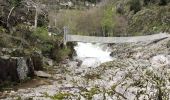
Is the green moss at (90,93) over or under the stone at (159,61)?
over

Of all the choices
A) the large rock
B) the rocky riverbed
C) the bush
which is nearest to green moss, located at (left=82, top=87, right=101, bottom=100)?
the rocky riverbed

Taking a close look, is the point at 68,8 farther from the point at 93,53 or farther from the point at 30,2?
the point at 30,2

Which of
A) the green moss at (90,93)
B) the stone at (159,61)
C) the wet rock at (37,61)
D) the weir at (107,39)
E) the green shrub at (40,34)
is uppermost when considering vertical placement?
the green shrub at (40,34)

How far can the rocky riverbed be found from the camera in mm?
19688

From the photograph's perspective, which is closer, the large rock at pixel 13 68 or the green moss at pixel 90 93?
the green moss at pixel 90 93

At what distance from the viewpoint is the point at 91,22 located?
2689 inches

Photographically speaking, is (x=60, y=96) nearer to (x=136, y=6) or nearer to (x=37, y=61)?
(x=37, y=61)

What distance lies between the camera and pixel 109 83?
23.1m

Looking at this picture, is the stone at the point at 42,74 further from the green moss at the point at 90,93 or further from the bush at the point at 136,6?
the bush at the point at 136,6

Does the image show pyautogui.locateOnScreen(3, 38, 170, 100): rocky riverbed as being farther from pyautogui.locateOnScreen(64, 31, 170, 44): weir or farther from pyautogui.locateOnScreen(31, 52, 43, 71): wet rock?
pyautogui.locateOnScreen(64, 31, 170, 44): weir

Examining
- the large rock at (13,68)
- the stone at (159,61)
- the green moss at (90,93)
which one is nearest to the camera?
the green moss at (90,93)

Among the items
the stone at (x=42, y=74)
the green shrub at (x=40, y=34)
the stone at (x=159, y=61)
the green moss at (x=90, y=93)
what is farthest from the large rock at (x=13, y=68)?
the stone at (x=159, y=61)

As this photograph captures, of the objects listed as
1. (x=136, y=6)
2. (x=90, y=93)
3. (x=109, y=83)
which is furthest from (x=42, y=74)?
(x=136, y=6)

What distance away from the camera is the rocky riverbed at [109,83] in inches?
775
